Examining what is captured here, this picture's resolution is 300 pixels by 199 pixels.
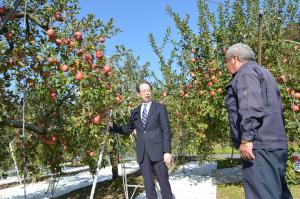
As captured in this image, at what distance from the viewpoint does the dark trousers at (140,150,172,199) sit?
5098mm

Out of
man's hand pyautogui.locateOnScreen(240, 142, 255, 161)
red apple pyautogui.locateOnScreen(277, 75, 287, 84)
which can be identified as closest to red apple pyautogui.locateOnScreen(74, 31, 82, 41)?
man's hand pyautogui.locateOnScreen(240, 142, 255, 161)

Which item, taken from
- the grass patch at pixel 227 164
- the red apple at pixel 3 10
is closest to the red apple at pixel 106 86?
the red apple at pixel 3 10

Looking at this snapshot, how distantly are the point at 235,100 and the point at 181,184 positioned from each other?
651cm

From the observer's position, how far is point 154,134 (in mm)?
5172

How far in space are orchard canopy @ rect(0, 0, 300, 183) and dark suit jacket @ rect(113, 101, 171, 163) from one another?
1.47 ft

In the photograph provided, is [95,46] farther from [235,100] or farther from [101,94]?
[235,100]

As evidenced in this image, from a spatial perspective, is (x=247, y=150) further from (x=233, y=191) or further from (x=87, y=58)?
(x=233, y=191)

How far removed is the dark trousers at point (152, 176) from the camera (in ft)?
16.7

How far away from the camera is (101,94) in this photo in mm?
5191

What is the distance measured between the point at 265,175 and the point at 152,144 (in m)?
2.02

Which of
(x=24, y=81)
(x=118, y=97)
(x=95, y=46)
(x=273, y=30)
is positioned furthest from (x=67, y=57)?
(x=273, y=30)

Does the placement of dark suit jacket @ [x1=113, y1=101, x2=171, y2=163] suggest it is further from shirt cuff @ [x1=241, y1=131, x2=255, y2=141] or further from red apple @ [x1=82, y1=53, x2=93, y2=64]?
shirt cuff @ [x1=241, y1=131, x2=255, y2=141]

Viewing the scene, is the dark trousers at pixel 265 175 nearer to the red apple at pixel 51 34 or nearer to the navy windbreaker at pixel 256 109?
the navy windbreaker at pixel 256 109

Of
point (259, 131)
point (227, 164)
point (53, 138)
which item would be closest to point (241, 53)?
point (259, 131)
